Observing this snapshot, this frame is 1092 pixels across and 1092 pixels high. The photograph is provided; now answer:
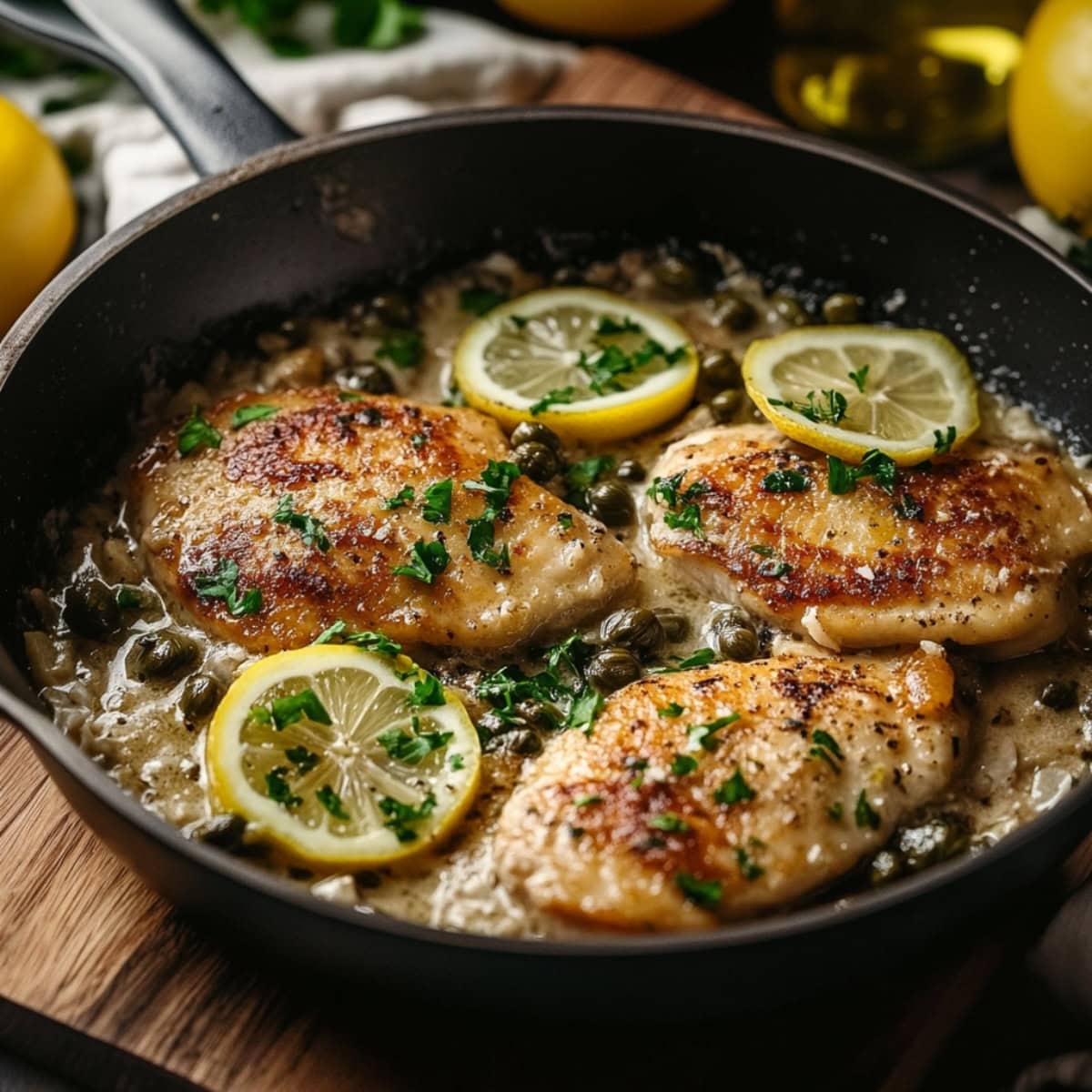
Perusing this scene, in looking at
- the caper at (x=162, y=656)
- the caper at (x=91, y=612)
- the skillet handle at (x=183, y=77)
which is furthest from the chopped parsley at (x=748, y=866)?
the skillet handle at (x=183, y=77)

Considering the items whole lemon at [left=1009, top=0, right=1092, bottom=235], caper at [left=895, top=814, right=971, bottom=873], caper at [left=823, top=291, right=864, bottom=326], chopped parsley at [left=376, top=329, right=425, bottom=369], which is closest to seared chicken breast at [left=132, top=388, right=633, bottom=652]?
chopped parsley at [left=376, top=329, right=425, bottom=369]

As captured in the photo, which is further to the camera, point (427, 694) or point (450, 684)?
point (450, 684)

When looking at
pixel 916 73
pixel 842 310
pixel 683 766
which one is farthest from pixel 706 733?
pixel 916 73

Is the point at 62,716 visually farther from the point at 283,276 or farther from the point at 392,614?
the point at 283,276

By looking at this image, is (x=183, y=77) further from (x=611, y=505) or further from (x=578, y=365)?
(x=611, y=505)

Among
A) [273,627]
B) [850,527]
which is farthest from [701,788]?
[273,627]

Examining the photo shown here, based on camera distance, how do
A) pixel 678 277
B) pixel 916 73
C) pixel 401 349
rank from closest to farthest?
pixel 401 349
pixel 678 277
pixel 916 73
